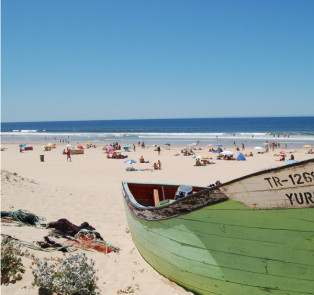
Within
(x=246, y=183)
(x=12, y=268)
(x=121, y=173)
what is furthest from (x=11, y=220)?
(x=121, y=173)

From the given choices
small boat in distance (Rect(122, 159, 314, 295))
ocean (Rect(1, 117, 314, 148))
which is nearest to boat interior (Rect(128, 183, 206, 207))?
small boat in distance (Rect(122, 159, 314, 295))

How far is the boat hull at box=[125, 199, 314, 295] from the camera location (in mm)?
3516

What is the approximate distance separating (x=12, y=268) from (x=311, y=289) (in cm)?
397

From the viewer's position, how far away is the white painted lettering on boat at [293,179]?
333 cm

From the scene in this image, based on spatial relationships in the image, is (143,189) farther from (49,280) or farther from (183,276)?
(49,280)

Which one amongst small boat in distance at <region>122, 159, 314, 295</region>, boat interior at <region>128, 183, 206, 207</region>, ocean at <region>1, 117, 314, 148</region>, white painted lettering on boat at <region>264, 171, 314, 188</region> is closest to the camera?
white painted lettering on boat at <region>264, 171, 314, 188</region>

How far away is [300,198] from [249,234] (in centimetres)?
76

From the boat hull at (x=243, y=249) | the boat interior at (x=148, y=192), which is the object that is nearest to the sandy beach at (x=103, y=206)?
the boat hull at (x=243, y=249)

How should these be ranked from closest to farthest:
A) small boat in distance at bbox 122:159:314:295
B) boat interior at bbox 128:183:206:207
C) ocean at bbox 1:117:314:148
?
small boat in distance at bbox 122:159:314:295 < boat interior at bbox 128:183:206:207 < ocean at bbox 1:117:314:148

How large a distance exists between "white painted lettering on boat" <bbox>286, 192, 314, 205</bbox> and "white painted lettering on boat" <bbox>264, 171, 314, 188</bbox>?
0.13 m

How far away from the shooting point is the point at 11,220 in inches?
272

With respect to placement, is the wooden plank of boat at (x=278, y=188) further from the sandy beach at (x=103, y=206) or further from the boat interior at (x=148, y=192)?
the boat interior at (x=148, y=192)

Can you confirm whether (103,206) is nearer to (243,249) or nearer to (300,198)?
(243,249)

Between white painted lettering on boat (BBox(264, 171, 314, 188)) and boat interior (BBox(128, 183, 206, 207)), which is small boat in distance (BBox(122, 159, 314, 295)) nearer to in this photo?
white painted lettering on boat (BBox(264, 171, 314, 188))
